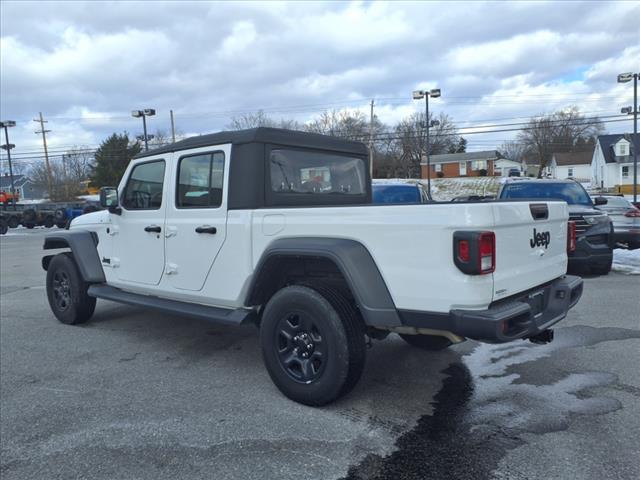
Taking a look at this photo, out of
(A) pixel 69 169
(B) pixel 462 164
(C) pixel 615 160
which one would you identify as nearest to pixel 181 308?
(C) pixel 615 160

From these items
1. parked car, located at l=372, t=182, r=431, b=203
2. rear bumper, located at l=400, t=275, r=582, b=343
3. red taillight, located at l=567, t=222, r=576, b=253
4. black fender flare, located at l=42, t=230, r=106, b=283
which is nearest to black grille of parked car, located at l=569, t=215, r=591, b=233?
parked car, located at l=372, t=182, r=431, b=203

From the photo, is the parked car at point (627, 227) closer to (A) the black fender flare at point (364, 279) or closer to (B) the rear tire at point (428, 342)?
(B) the rear tire at point (428, 342)

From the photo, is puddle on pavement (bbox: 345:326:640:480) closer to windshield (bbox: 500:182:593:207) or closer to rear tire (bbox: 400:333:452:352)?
rear tire (bbox: 400:333:452:352)

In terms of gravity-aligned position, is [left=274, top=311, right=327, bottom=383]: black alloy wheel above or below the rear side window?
below

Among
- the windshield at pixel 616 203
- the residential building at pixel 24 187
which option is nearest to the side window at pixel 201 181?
the windshield at pixel 616 203

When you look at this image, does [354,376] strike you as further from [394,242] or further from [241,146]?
[241,146]

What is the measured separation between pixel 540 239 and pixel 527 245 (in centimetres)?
23

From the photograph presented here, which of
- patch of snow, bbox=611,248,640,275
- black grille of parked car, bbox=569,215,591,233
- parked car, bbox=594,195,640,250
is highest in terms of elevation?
black grille of parked car, bbox=569,215,591,233

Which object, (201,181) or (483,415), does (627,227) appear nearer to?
(483,415)

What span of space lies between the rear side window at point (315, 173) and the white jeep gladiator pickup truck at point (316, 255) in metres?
0.01

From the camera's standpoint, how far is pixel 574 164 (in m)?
75.1

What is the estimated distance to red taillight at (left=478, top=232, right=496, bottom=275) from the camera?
2891 mm

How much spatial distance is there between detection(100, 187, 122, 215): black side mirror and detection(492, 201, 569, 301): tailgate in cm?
395

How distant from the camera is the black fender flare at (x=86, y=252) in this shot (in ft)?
18.9
